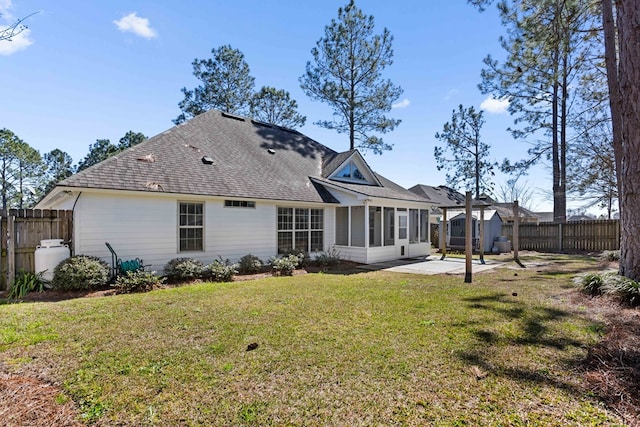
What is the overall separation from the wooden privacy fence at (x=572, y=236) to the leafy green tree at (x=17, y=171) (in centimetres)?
4857

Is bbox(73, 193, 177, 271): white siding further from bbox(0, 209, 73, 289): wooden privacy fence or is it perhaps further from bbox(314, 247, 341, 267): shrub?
bbox(314, 247, 341, 267): shrub

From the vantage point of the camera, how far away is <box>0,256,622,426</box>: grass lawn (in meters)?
2.82

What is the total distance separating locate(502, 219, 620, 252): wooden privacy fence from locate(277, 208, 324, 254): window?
14194 millimetres

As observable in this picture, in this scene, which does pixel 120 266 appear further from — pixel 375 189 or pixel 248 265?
pixel 375 189

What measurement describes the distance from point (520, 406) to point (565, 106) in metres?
24.5

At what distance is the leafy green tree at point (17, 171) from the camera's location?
34.8m

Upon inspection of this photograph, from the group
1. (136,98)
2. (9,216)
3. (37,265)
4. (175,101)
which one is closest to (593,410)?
(37,265)

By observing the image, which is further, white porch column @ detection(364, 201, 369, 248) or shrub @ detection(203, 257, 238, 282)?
white porch column @ detection(364, 201, 369, 248)

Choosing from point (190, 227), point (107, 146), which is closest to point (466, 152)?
point (190, 227)

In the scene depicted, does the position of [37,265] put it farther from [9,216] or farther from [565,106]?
[565,106]

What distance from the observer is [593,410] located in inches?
111

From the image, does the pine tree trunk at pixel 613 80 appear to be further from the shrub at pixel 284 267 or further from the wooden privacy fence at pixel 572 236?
the wooden privacy fence at pixel 572 236

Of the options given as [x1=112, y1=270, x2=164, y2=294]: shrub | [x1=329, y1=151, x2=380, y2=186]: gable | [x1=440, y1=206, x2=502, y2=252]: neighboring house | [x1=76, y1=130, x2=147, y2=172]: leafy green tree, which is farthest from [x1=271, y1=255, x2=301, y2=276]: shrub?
[x1=76, y1=130, x2=147, y2=172]: leafy green tree

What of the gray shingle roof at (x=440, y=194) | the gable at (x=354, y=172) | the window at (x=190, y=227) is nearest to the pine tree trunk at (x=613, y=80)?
the gable at (x=354, y=172)
